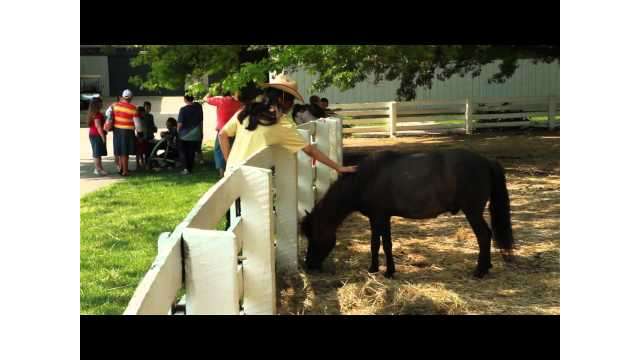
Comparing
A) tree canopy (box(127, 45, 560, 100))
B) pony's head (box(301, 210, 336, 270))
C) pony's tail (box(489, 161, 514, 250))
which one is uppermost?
tree canopy (box(127, 45, 560, 100))

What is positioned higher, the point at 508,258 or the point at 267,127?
the point at 267,127

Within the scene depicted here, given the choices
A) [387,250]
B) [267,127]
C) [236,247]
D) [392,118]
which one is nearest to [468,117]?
[392,118]

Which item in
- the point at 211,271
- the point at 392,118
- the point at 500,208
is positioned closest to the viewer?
the point at 211,271

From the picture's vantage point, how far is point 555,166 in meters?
13.3

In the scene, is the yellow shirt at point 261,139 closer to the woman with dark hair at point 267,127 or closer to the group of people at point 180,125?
the woman with dark hair at point 267,127

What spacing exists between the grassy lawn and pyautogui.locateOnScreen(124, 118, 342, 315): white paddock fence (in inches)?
47.8

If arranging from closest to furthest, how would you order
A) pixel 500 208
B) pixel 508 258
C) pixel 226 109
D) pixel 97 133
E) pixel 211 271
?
1. pixel 211 271
2. pixel 500 208
3. pixel 508 258
4. pixel 226 109
5. pixel 97 133

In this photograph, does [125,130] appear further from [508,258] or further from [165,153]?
[508,258]

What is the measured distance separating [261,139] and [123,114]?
7.76 m

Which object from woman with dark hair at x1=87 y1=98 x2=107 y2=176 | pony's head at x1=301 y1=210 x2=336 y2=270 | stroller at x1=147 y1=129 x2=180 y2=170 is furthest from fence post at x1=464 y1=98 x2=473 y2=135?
pony's head at x1=301 y1=210 x2=336 y2=270

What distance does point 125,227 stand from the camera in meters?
7.84

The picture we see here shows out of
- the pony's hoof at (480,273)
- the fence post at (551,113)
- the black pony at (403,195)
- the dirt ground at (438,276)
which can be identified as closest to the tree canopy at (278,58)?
the dirt ground at (438,276)

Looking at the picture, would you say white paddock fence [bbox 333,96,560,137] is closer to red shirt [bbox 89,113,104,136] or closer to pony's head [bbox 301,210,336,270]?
red shirt [bbox 89,113,104,136]

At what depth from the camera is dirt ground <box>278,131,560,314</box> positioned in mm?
5125
